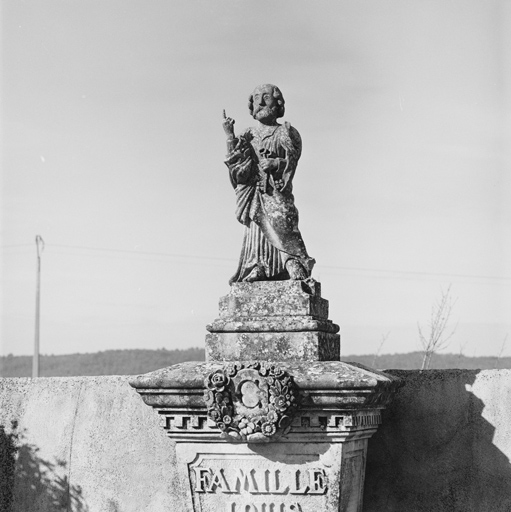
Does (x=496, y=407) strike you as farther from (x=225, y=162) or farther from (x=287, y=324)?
(x=225, y=162)

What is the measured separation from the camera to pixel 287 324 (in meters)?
7.43

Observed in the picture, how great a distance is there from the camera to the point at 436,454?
8148mm

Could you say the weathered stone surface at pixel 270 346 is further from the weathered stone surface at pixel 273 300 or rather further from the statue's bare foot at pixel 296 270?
the statue's bare foot at pixel 296 270

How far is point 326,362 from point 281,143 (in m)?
1.69

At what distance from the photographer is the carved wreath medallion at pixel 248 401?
23.3 ft

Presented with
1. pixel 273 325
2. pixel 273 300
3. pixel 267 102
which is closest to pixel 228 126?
pixel 267 102

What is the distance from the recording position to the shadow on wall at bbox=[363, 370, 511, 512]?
8000mm

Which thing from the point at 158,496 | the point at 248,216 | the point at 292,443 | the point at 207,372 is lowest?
the point at 158,496

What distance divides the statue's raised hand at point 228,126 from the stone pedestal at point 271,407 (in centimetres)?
111

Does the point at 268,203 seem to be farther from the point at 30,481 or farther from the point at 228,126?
the point at 30,481

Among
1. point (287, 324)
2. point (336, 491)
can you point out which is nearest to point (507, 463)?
point (336, 491)

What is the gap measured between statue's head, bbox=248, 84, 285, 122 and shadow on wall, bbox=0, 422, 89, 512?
3.49m

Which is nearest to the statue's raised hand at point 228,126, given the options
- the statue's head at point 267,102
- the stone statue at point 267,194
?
the stone statue at point 267,194

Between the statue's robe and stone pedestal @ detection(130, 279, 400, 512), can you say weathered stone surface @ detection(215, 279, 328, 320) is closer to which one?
stone pedestal @ detection(130, 279, 400, 512)
